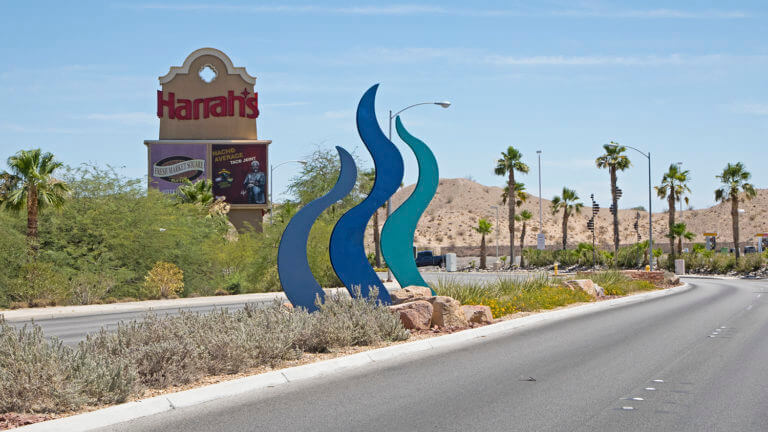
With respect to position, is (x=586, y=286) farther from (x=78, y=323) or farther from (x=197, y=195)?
(x=197, y=195)

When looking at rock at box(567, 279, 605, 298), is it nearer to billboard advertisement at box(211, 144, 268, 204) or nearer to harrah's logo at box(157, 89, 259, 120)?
billboard advertisement at box(211, 144, 268, 204)

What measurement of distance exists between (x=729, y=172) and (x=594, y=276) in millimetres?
34650

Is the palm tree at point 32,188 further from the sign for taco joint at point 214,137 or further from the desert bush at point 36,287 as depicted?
the sign for taco joint at point 214,137

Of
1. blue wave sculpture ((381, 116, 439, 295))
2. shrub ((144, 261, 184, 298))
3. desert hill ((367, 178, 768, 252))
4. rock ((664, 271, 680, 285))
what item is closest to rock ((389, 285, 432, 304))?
blue wave sculpture ((381, 116, 439, 295))

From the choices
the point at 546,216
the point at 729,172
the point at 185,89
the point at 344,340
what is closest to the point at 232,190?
the point at 185,89

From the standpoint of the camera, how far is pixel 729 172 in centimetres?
6259

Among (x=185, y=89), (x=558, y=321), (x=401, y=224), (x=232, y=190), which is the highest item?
(x=185, y=89)

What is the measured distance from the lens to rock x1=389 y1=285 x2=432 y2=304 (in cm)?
1781

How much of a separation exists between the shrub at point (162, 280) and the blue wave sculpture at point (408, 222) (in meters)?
14.0

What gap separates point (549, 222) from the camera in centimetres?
14312

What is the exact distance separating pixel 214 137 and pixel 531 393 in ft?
183

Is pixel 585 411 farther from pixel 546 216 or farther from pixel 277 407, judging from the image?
pixel 546 216

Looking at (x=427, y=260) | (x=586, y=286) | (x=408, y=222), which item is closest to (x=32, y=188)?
(x=408, y=222)

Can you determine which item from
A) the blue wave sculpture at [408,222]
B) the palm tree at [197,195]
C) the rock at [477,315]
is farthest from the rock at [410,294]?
the palm tree at [197,195]
